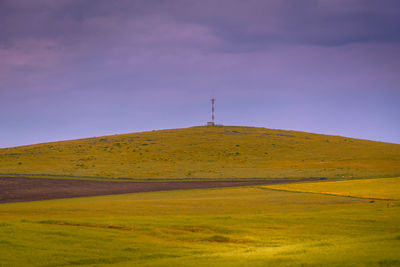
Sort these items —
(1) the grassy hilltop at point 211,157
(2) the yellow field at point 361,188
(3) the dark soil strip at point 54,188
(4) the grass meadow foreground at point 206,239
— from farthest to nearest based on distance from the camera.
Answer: (1) the grassy hilltop at point 211,157 < (3) the dark soil strip at point 54,188 < (2) the yellow field at point 361,188 < (4) the grass meadow foreground at point 206,239

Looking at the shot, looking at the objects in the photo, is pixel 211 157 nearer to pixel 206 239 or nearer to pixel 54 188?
pixel 54 188

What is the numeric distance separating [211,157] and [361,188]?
51.7 meters

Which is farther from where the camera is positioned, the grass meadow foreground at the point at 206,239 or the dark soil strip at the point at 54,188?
the dark soil strip at the point at 54,188

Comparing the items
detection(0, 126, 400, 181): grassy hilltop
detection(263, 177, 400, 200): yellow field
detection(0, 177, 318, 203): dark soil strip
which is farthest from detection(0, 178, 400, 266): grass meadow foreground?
detection(0, 126, 400, 181): grassy hilltop

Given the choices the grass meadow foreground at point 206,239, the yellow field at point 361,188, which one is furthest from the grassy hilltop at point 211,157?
the grass meadow foreground at point 206,239

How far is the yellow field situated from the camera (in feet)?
128

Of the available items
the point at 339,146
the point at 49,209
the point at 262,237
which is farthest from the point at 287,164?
the point at 262,237

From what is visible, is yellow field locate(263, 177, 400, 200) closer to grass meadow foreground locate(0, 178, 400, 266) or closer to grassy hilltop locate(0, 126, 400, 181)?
grass meadow foreground locate(0, 178, 400, 266)

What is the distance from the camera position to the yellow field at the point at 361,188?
128 feet

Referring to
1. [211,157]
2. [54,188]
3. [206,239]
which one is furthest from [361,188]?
[211,157]

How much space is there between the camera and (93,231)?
2005cm

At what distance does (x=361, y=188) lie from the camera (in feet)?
151

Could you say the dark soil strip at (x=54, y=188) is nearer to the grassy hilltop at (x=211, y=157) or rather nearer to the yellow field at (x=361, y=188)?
the grassy hilltop at (x=211, y=157)

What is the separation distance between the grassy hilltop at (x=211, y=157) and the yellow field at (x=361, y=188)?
1891cm
